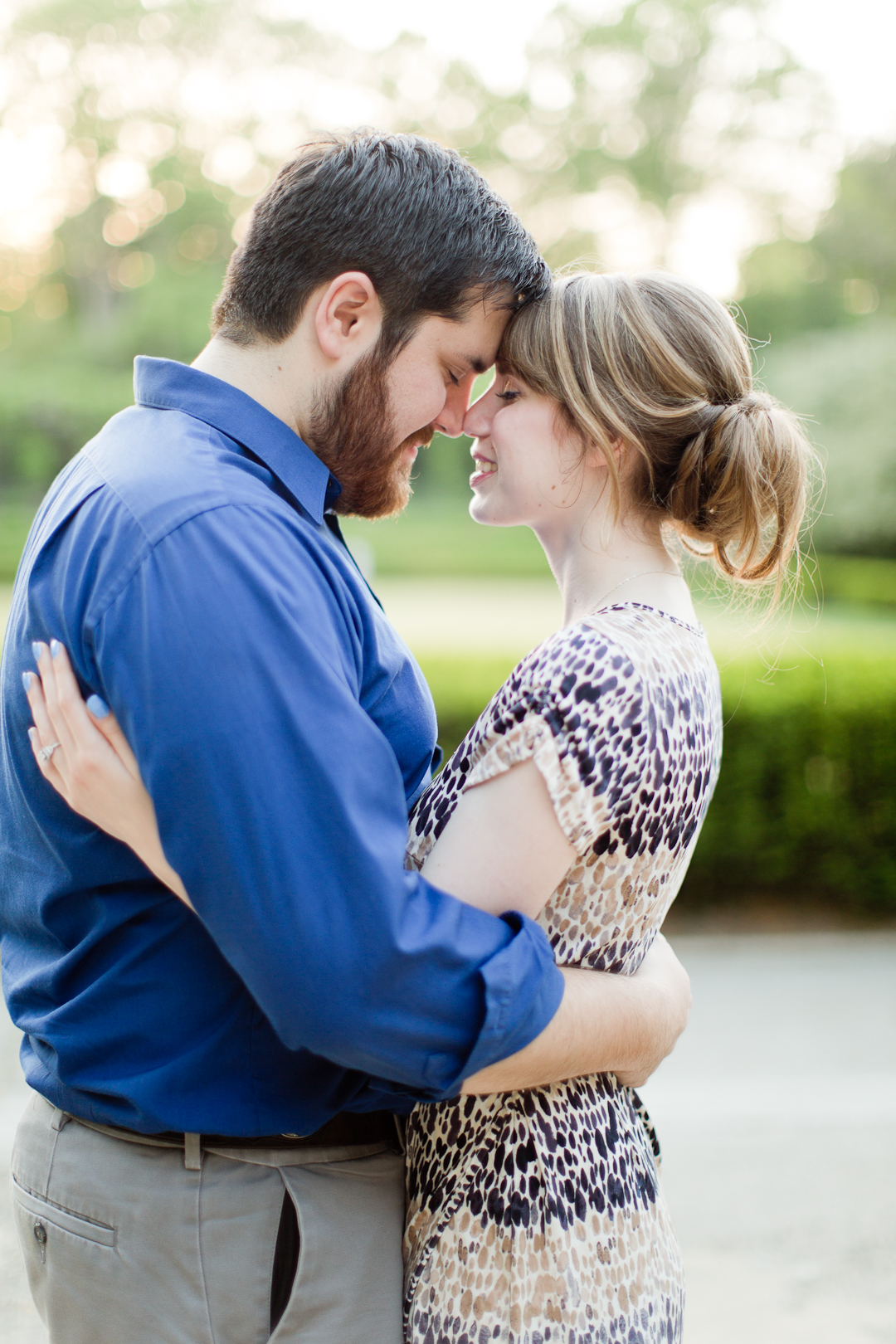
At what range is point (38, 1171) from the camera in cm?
134

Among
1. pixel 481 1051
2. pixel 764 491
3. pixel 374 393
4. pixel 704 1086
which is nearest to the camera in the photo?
pixel 481 1051

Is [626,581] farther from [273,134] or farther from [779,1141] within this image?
[273,134]

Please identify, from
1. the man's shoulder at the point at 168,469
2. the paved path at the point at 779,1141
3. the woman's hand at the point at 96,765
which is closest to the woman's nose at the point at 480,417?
the man's shoulder at the point at 168,469

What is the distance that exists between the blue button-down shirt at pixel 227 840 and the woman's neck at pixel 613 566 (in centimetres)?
40

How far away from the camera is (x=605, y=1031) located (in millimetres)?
1348

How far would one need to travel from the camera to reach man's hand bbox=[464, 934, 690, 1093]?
1259 millimetres

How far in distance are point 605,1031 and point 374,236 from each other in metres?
1.10

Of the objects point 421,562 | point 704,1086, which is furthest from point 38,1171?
point 421,562

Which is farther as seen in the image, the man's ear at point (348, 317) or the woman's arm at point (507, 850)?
the man's ear at point (348, 317)

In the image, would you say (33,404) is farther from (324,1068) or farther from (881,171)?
(324,1068)

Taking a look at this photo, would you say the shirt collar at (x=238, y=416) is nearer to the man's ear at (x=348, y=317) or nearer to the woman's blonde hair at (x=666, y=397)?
the man's ear at (x=348, y=317)

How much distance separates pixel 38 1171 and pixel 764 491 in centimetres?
140

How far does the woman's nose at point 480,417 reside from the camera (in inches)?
70.9

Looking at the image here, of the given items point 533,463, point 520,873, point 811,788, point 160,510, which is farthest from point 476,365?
point 811,788
